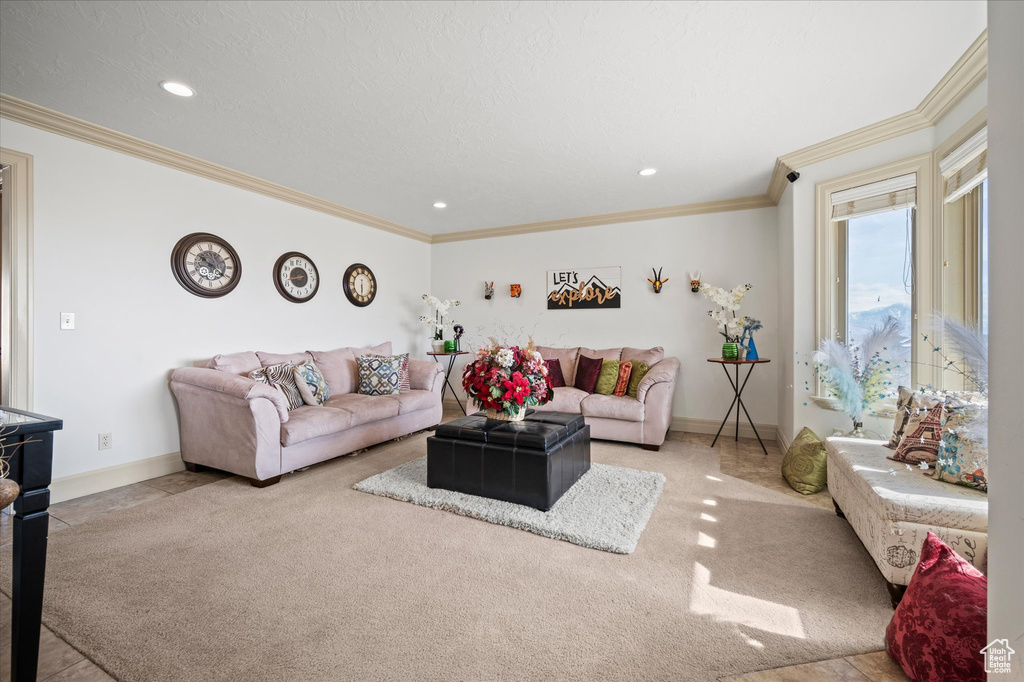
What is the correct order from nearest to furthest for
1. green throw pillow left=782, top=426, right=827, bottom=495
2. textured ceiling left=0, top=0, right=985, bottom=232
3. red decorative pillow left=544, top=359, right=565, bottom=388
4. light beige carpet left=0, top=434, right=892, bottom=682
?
light beige carpet left=0, top=434, right=892, bottom=682 → textured ceiling left=0, top=0, right=985, bottom=232 → green throw pillow left=782, top=426, right=827, bottom=495 → red decorative pillow left=544, top=359, right=565, bottom=388

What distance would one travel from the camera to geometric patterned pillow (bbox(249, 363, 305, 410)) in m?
3.71

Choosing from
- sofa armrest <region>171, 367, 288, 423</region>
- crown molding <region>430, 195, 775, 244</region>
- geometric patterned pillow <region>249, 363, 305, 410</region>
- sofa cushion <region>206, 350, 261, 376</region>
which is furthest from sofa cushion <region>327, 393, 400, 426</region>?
crown molding <region>430, 195, 775, 244</region>

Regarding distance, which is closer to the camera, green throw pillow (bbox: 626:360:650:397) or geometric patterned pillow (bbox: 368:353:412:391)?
green throw pillow (bbox: 626:360:650:397)

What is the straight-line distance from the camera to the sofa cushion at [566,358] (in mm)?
5152

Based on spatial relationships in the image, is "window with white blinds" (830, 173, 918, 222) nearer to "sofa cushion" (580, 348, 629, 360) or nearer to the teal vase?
the teal vase

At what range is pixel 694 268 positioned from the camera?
500cm

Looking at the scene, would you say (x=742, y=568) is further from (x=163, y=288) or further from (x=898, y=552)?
(x=163, y=288)

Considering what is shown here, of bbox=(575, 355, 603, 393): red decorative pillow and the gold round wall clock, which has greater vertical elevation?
Answer: the gold round wall clock

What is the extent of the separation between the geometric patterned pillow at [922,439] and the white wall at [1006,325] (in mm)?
1767

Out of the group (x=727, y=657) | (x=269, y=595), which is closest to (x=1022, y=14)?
(x=727, y=657)

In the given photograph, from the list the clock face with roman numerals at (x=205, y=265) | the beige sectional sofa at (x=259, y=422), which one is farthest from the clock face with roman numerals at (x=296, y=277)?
the beige sectional sofa at (x=259, y=422)

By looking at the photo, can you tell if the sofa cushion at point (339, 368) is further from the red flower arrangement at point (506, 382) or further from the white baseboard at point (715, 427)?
the white baseboard at point (715, 427)

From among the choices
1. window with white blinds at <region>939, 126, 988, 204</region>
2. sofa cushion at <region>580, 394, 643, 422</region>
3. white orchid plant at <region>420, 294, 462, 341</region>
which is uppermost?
window with white blinds at <region>939, 126, 988, 204</region>
